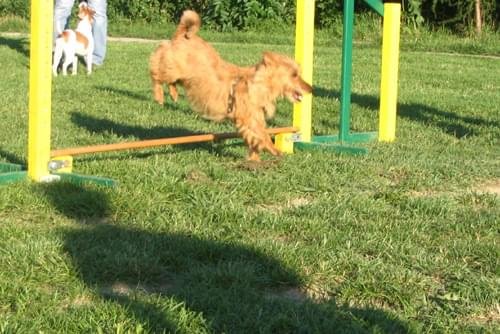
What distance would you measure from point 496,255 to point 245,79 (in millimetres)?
2689

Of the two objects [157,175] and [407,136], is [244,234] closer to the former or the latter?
[157,175]

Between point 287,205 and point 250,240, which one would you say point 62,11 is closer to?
point 287,205

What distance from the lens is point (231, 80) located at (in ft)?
21.1

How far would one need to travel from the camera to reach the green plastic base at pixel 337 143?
7039 mm

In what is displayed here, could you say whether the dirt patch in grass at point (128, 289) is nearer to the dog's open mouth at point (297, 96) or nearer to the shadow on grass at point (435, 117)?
the dog's open mouth at point (297, 96)

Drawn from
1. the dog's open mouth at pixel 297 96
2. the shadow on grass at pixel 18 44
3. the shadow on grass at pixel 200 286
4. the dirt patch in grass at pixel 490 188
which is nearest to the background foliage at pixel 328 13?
the shadow on grass at pixel 18 44

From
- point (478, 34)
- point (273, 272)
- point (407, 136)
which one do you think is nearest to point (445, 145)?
point (407, 136)

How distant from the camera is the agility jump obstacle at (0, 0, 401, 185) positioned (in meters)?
5.47

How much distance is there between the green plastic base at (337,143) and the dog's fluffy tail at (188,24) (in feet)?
4.49

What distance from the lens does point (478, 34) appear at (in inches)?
805

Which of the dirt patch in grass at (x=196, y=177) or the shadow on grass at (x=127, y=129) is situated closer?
the dirt patch in grass at (x=196, y=177)

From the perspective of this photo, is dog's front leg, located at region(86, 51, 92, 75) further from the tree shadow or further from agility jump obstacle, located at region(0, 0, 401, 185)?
agility jump obstacle, located at region(0, 0, 401, 185)

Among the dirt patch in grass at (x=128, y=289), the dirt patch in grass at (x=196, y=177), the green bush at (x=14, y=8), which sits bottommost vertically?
the dirt patch in grass at (x=128, y=289)

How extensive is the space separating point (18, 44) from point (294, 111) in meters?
10.3
